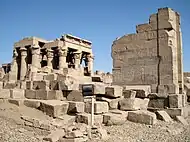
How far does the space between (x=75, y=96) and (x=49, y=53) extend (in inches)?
605

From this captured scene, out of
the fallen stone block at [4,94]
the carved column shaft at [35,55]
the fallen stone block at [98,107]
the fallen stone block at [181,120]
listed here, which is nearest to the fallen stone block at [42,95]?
the fallen stone block at [4,94]

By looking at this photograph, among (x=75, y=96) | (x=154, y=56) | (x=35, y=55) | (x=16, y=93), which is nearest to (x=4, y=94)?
(x=16, y=93)

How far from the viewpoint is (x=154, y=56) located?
11523 mm

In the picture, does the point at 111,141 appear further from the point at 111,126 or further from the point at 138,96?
the point at 138,96

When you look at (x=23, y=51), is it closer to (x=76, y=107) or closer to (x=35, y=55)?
(x=35, y=55)

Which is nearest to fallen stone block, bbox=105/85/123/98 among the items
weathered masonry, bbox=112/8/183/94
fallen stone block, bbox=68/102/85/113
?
fallen stone block, bbox=68/102/85/113

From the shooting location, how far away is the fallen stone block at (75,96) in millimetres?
9570

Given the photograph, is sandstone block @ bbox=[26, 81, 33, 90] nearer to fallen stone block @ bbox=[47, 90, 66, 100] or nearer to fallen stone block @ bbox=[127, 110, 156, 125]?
fallen stone block @ bbox=[47, 90, 66, 100]

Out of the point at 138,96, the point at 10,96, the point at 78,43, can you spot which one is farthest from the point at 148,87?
the point at 78,43

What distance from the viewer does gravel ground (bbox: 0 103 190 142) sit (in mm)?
6055

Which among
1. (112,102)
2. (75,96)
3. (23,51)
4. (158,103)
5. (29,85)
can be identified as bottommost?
(158,103)

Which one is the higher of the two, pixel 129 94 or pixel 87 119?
pixel 129 94

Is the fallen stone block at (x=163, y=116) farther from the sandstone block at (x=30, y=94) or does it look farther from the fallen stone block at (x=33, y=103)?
the sandstone block at (x=30, y=94)

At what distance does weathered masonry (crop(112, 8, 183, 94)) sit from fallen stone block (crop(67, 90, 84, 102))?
353 centimetres
